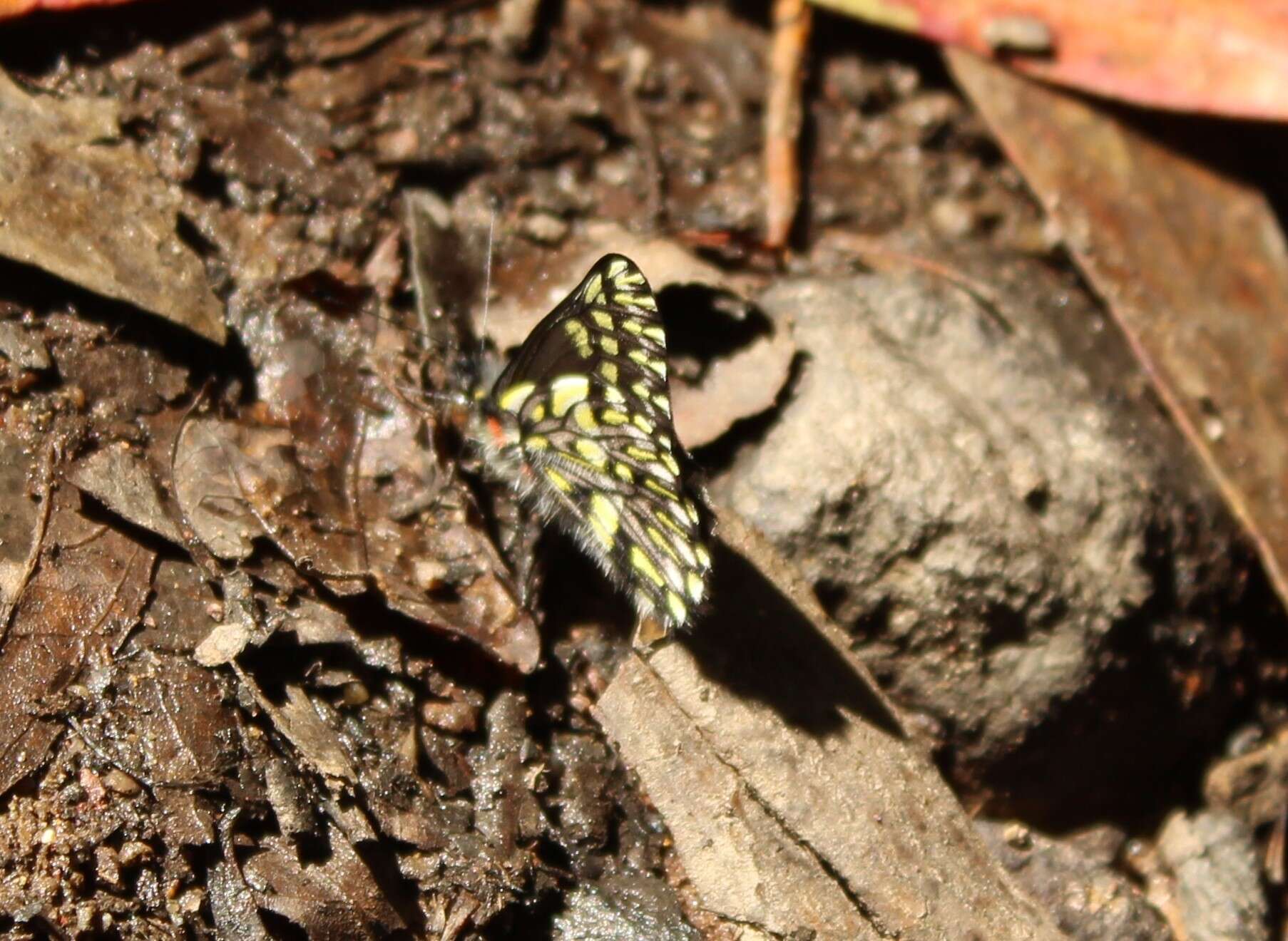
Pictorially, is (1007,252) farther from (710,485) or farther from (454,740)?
(454,740)

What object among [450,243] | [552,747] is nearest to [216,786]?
[552,747]

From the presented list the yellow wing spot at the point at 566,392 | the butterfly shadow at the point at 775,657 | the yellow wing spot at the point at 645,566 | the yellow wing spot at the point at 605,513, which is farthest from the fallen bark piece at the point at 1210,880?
the yellow wing spot at the point at 566,392

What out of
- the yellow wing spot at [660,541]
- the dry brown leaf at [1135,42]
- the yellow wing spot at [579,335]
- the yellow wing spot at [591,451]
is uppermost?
the dry brown leaf at [1135,42]

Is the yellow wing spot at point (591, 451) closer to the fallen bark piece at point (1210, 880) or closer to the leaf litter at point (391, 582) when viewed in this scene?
the leaf litter at point (391, 582)

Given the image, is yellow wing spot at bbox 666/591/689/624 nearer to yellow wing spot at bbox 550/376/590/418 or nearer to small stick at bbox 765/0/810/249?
yellow wing spot at bbox 550/376/590/418

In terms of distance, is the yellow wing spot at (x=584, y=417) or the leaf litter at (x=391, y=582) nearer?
the leaf litter at (x=391, y=582)

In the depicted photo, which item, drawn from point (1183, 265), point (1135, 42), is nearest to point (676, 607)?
point (1183, 265)
